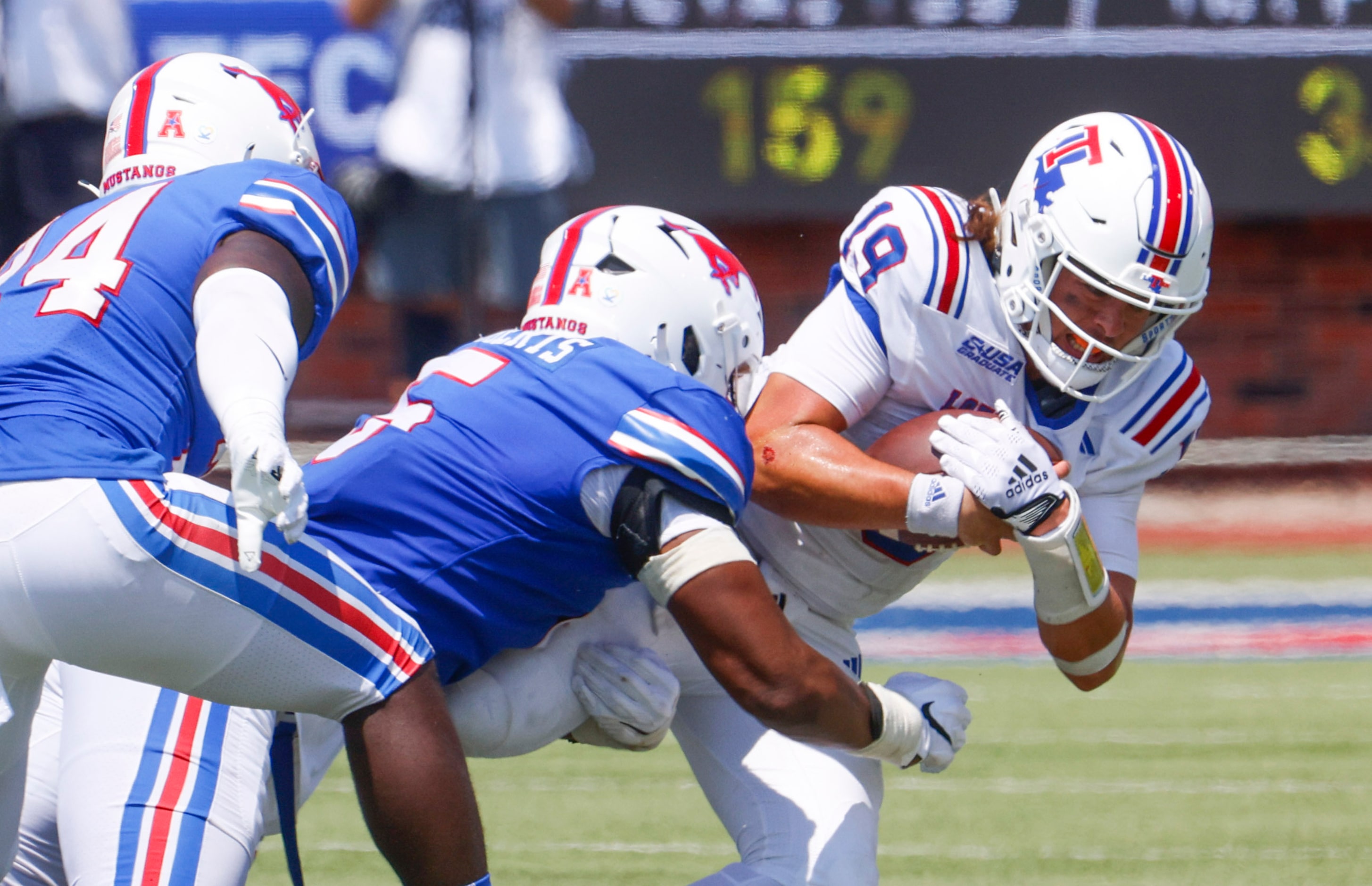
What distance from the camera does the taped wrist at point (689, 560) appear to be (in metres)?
2.15

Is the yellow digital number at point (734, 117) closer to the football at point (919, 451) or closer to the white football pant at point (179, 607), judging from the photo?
the football at point (919, 451)

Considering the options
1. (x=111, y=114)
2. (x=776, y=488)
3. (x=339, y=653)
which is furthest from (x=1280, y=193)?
(x=339, y=653)

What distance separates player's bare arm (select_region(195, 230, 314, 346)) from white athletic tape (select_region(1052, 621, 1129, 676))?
4.80 feet

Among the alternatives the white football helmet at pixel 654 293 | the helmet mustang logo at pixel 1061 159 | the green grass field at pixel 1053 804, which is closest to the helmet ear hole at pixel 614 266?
the white football helmet at pixel 654 293

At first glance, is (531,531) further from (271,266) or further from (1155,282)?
(1155,282)

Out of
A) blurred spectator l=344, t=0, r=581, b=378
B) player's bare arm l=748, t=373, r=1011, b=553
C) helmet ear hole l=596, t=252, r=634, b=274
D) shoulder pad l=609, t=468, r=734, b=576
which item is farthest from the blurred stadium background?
shoulder pad l=609, t=468, r=734, b=576

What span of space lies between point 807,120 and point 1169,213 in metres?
4.79

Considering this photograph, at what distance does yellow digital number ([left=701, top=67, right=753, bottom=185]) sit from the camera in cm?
737

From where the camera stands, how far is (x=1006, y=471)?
255cm

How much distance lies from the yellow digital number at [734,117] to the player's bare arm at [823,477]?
15.5ft

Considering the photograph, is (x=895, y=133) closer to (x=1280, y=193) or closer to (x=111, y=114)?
(x=1280, y=193)

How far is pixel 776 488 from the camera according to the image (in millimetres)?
2754

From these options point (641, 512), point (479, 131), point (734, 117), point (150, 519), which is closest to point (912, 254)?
point (641, 512)

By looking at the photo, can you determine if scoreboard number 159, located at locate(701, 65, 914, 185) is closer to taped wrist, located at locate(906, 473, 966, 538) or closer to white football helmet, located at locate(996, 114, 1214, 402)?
white football helmet, located at locate(996, 114, 1214, 402)
